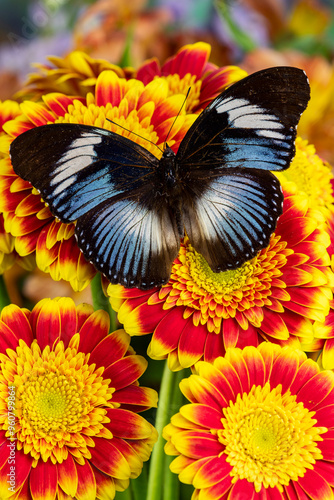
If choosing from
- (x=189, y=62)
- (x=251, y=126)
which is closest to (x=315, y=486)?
(x=251, y=126)

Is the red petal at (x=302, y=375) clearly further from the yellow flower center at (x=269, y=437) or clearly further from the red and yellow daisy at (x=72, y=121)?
the red and yellow daisy at (x=72, y=121)

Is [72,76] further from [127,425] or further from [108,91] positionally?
Answer: [127,425]

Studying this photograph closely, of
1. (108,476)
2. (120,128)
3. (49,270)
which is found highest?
(120,128)

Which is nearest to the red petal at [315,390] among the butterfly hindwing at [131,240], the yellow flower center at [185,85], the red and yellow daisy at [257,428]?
the red and yellow daisy at [257,428]

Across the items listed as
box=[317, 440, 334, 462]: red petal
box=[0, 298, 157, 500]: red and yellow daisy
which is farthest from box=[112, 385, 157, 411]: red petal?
box=[317, 440, 334, 462]: red petal

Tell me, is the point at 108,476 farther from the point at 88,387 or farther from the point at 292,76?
the point at 292,76

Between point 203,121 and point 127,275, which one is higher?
point 203,121

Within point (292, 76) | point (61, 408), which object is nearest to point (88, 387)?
point (61, 408)
